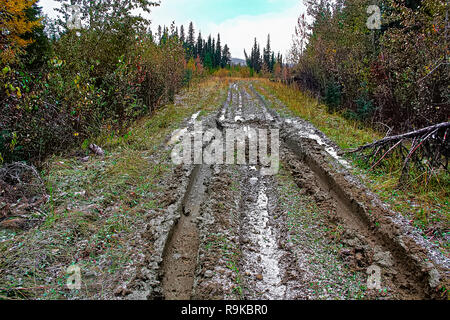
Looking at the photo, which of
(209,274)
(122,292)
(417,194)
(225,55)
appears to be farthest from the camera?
(225,55)

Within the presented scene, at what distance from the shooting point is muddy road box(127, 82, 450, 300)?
2279mm

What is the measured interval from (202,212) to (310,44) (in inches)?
459

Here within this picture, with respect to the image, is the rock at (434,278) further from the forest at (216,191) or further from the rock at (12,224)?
the rock at (12,224)

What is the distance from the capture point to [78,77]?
4922 millimetres

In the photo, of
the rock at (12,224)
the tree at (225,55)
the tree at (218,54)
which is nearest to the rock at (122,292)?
the rock at (12,224)

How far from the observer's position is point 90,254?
2580 millimetres

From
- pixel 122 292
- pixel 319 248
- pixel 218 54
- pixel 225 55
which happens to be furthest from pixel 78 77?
pixel 225 55

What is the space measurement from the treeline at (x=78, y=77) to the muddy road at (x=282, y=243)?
8.08 feet

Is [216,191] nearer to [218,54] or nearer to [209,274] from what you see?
[209,274]

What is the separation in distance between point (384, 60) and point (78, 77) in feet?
25.1

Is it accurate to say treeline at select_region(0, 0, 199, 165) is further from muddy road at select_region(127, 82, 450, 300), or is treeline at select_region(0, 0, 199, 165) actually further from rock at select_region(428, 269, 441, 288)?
rock at select_region(428, 269, 441, 288)

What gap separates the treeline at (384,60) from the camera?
Result: 595 centimetres

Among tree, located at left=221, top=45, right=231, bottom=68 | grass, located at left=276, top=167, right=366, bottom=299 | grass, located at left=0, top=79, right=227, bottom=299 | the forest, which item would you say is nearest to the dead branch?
the forest
